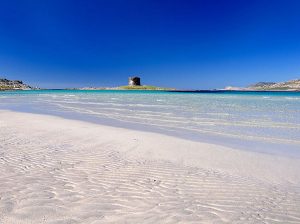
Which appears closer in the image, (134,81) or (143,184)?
(143,184)

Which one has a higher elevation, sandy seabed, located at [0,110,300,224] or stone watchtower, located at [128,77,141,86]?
stone watchtower, located at [128,77,141,86]

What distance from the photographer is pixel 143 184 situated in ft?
18.8

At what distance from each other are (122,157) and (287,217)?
15.3ft

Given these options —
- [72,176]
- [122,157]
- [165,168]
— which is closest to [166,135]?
[122,157]

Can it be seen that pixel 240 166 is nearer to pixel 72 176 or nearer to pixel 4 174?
pixel 72 176

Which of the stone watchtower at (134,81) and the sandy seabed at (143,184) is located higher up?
the stone watchtower at (134,81)

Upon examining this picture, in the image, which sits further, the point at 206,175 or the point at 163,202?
the point at 206,175

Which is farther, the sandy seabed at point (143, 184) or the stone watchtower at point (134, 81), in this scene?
the stone watchtower at point (134, 81)

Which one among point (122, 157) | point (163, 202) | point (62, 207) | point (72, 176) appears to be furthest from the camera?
point (122, 157)

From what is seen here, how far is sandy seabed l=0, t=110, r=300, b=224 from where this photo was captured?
437cm

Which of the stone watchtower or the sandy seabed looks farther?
the stone watchtower

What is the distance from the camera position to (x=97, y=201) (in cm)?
482

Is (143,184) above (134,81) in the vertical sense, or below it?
below

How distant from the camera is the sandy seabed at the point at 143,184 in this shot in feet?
14.3
